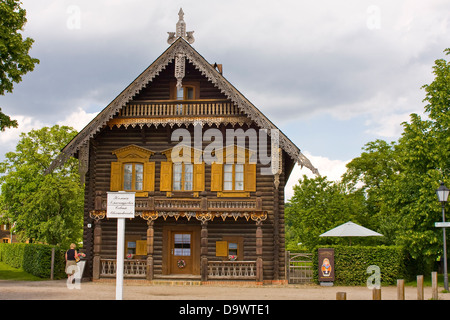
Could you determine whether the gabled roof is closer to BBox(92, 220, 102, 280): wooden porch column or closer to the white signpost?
BBox(92, 220, 102, 280): wooden porch column

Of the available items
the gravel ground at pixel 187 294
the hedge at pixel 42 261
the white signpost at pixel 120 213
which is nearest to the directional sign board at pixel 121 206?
the white signpost at pixel 120 213

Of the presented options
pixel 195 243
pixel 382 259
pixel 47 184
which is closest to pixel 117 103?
pixel 195 243

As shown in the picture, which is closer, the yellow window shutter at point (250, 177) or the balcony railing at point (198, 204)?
the balcony railing at point (198, 204)

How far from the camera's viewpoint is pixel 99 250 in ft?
82.0

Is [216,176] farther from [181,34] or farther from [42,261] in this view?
[42,261]

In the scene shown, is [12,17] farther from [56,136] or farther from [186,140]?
[56,136]

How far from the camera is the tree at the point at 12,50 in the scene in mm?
23484

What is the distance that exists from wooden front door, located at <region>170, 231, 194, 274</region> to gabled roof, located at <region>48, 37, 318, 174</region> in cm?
651

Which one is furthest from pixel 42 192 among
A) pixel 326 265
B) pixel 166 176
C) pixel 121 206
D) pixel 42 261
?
pixel 121 206

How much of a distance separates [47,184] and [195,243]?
25.6 metres

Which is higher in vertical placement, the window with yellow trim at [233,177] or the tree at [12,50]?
the tree at [12,50]

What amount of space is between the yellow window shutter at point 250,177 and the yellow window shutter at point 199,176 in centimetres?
213

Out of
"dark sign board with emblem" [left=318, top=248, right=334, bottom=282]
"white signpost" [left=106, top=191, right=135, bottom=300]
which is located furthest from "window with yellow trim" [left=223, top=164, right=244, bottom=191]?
"white signpost" [left=106, top=191, right=135, bottom=300]

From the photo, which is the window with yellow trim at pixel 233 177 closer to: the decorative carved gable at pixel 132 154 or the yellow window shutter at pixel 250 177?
the yellow window shutter at pixel 250 177
